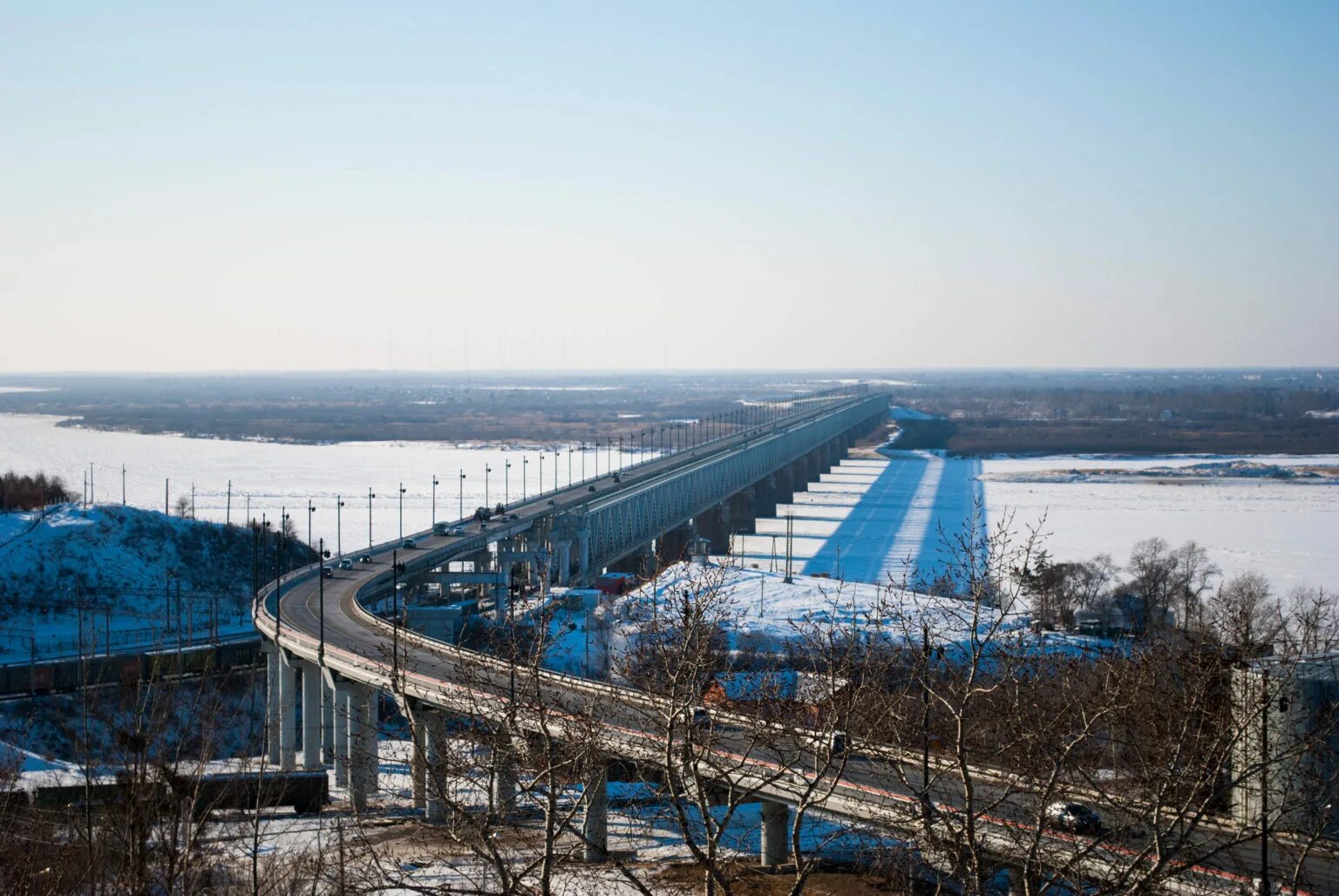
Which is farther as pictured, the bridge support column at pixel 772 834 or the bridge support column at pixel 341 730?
the bridge support column at pixel 341 730

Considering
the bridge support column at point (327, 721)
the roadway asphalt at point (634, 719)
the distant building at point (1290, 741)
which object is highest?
the distant building at point (1290, 741)

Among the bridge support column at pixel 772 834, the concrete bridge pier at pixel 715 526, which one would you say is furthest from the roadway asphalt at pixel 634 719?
the concrete bridge pier at pixel 715 526

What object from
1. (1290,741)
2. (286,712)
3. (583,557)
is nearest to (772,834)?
(1290,741)

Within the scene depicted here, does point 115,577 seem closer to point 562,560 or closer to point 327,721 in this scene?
point 562,560

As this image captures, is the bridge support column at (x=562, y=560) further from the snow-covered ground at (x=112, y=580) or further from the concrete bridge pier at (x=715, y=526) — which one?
the concrete bridge pier at (x=715, y=526)

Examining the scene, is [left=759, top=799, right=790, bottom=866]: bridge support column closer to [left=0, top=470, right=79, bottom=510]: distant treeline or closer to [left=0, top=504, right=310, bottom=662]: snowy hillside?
[left=0, top=504, right=310, bottom=662]: snowy hillside
